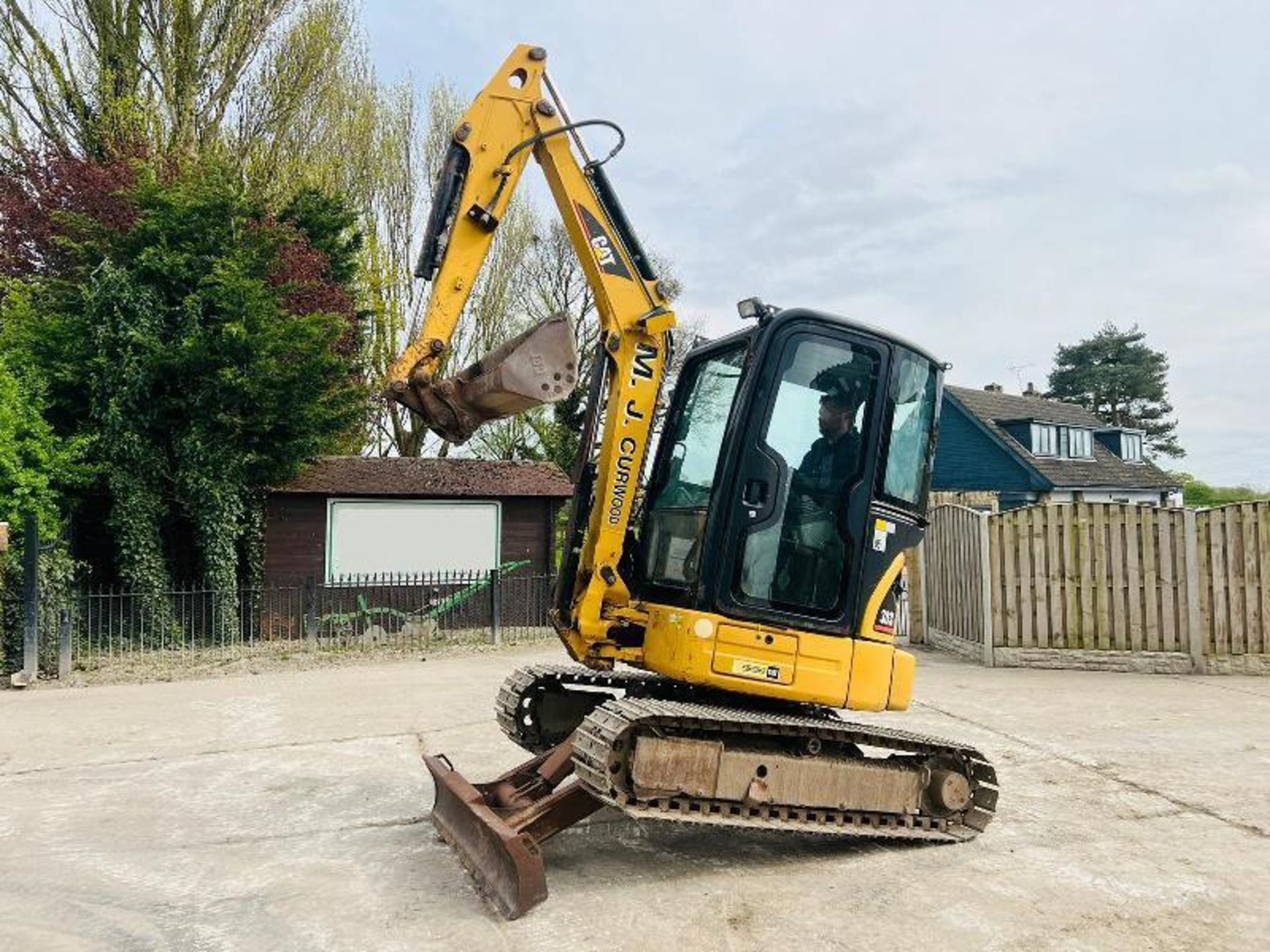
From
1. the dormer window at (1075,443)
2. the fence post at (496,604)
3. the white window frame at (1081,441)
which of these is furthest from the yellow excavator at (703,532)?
the white window frame at (1081,441)

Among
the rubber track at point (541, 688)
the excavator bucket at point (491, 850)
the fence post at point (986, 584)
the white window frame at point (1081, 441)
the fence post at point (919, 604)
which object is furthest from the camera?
the white window frame at point (1081, 441)

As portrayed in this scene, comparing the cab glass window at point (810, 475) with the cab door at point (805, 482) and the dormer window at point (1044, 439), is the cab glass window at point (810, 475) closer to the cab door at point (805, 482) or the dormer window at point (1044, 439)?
Answer: the cab door at point (805, 482)

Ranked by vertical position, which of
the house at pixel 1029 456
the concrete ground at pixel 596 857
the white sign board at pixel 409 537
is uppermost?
the house at pixel 1029 456

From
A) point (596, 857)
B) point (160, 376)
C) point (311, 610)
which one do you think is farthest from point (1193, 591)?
point (160, 376)

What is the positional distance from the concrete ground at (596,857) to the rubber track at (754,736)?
17 cm

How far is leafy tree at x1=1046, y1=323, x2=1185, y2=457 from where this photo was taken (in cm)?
5159

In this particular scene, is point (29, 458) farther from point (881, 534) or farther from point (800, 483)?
point (881, 534)

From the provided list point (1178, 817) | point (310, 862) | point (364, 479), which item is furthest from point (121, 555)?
point (1178, 817)

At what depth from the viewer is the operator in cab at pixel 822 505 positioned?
14.9 ft

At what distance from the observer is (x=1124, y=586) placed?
10.0 m

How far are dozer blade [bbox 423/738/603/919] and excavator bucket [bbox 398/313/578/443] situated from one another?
178 centimetres

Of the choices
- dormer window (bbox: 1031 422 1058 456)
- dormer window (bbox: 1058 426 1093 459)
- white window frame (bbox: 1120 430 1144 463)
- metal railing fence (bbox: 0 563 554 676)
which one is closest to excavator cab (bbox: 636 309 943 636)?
metal railing fence (bbox: 0 563 554 676)

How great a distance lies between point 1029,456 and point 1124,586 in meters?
21.7

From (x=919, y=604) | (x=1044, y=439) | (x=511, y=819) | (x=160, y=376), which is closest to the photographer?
(x=511, y=819)
